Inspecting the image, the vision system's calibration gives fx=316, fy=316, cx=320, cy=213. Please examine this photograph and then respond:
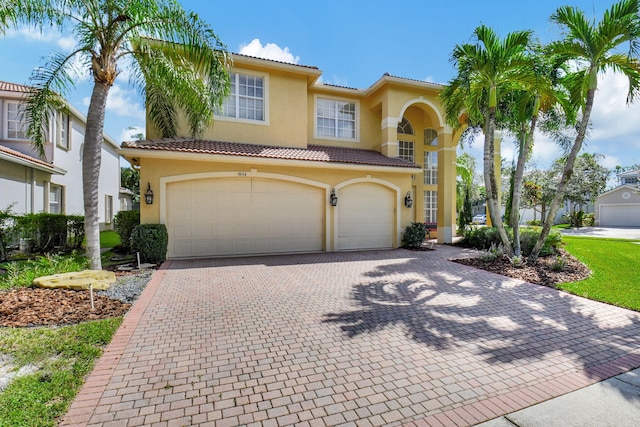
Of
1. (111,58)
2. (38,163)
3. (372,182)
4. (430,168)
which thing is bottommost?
(372,182)

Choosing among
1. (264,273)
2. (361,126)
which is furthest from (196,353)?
(361,126)

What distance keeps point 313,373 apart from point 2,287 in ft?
24.7

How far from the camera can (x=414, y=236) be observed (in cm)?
1449

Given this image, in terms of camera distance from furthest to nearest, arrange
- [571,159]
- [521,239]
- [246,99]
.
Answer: [246,99], [521,239], [571,159]

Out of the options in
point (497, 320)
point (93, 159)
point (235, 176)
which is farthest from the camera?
point (235, 176)

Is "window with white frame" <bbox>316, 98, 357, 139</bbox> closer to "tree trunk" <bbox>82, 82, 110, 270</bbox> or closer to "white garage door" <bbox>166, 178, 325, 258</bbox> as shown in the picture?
"white garage door" <bbox>166, 178, 325, 258</bbox>

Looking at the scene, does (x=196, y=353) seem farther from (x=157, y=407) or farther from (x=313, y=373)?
(x=313, y=373)

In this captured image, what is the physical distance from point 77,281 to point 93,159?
345 centimetres

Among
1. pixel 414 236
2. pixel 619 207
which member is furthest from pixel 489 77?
pixel 619 207

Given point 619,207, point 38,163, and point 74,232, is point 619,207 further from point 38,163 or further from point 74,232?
point 38,163

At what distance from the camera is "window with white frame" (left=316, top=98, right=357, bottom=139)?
15.9 metres

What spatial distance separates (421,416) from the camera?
3.13 m

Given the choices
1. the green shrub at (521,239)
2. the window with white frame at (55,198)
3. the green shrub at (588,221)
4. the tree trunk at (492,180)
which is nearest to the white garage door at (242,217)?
the tree trunk at (492,180)

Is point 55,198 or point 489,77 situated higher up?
point 489,77
